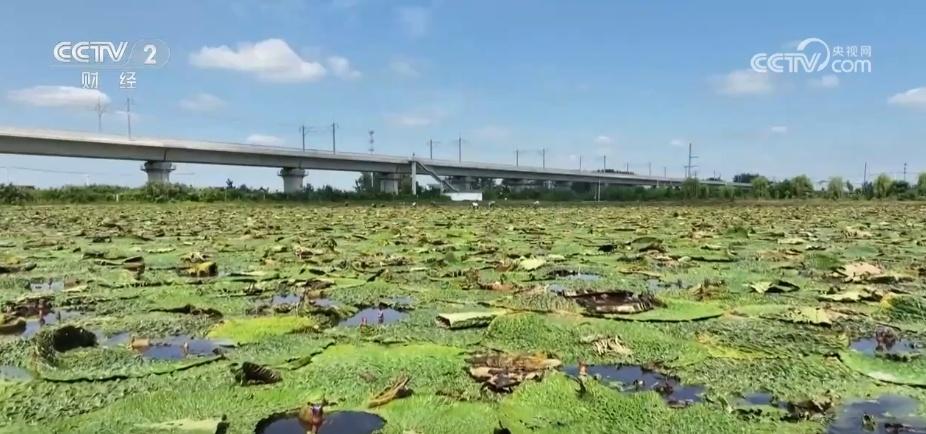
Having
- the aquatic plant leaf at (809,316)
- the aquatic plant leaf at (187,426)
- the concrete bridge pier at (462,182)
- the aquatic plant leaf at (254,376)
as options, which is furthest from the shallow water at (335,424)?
the concrete bridge pier at (462,182)

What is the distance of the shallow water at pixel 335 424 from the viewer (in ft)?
5.32

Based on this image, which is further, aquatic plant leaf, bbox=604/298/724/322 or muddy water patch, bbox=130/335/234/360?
aquatic plant leaf, bbox=604/298/724/322

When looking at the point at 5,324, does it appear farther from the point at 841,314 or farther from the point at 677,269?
the point at 677,269

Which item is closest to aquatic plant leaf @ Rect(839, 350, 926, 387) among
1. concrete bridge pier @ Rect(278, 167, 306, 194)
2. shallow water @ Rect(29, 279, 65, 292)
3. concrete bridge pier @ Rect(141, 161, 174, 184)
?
shallow water @ Rect(29, 279, 65, 292)

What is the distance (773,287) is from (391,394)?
2.68 m

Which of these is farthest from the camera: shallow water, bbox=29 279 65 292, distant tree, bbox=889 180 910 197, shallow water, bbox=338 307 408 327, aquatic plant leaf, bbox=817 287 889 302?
distant tree, bbox=889 180 910 197

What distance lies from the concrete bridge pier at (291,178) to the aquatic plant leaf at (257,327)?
38893 millimetres

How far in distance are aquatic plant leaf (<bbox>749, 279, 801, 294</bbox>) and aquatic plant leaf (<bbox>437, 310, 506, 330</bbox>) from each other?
66.3 inches

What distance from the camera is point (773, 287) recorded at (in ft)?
11.8

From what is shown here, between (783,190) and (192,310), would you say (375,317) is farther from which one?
(783,190)

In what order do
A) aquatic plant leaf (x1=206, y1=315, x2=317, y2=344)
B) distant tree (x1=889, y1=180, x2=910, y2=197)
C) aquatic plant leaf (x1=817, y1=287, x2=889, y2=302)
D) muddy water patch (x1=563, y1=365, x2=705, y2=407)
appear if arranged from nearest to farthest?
muddy water patch (x1=563, y1=365, x2=705, y2=407) → aquatic plant leaf (x1=206, y1=315, x2=317, y2=344) → aquatic plant leaf (x1=817, y1=287, x2=889, y2=302) → distant tree (x1=889, y1=180, x2=910, y2=197)

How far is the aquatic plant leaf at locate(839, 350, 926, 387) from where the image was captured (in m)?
1.97

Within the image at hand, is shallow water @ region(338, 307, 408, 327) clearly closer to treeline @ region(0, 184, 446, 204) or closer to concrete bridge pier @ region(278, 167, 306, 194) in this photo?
treeline @ region(0, 184, 446, 204)

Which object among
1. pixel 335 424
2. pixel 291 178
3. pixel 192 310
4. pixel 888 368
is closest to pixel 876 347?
pixel 888 368
